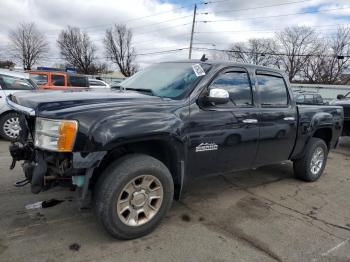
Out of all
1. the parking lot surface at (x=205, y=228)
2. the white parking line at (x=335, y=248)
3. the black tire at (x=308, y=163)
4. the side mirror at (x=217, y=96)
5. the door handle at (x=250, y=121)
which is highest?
the side mirror at (x=217, y=96)

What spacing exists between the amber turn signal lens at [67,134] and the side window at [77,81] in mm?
12873

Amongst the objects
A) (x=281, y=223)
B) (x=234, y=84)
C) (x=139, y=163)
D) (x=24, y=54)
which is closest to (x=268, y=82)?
(x=234, y=84)

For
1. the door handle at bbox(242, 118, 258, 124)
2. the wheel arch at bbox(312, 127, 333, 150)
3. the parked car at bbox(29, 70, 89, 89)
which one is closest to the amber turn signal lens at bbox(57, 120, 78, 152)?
the door handle at bbox(242, 118, 258, 124)

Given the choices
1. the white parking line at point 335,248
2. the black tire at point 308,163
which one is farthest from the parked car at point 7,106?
the white parking line at point 335,248

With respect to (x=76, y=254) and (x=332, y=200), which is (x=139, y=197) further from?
(x=332, y=200)

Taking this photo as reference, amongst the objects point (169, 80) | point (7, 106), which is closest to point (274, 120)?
point (169, 80)

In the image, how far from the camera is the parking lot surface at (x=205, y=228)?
3.11m

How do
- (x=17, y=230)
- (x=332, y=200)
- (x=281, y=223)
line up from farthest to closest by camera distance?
(x=332, y=200)
(x=281, y=223)
(x=17, y=230)

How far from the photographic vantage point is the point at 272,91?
4750 mm

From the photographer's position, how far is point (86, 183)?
2949mm

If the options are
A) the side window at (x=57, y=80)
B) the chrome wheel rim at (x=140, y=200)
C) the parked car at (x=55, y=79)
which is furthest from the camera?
the side window at (x=57, y=80)

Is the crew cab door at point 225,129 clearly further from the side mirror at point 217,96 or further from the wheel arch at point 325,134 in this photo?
the wheel arch at point 325,134

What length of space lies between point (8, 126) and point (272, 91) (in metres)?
6.18

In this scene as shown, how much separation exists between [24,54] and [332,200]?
241 ft
